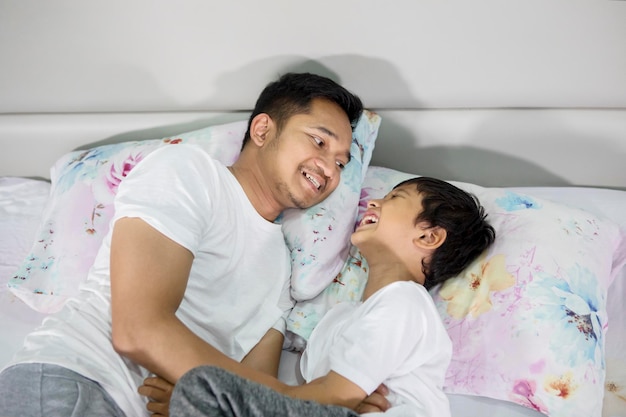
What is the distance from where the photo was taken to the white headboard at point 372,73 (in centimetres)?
152

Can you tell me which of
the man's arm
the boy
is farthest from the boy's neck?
the man's arm

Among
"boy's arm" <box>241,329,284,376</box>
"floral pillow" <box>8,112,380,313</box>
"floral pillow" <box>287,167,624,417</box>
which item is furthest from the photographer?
"floral pillow" <box>8,112,380,313</box>

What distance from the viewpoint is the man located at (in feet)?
3.42

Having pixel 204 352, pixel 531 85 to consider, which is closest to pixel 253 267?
pixel 204 352

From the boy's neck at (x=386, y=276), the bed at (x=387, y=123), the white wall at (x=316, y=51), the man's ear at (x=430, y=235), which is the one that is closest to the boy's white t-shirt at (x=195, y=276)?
the bed at (x=387, y=123)

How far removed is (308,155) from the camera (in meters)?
1.36

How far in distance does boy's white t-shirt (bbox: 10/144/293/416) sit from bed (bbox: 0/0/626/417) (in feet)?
0.35

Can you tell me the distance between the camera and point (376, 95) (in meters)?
1.65

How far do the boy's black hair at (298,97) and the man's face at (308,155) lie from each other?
21mm

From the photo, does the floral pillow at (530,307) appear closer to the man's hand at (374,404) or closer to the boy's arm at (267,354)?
the boy's arm at (267,354)

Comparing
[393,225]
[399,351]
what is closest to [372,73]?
[393,225]

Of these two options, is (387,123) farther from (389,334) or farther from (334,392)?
(334,392)

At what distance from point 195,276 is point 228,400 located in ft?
→ 1.33

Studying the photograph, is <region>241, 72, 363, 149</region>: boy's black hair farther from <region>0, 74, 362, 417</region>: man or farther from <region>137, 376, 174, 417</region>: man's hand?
<region>137, 376, 174, 417</region>: man's hand
